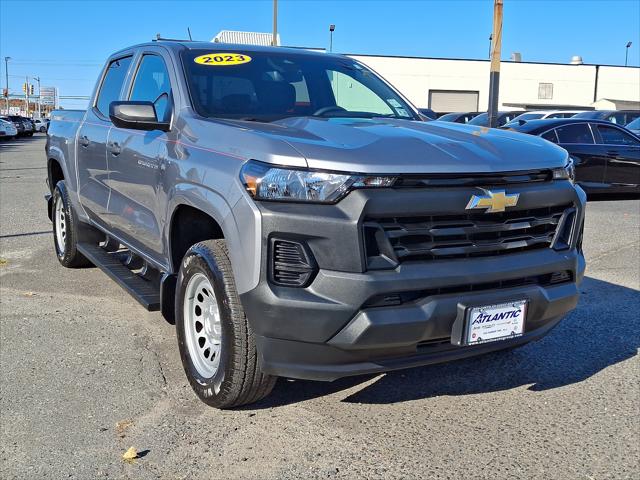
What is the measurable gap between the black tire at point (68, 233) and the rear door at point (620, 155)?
9.06 meters

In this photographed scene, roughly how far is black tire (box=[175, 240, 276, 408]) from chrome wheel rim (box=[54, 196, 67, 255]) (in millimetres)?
3599

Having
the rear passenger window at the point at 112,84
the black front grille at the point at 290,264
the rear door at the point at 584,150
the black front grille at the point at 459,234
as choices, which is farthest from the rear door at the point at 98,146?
the rear door at the point at 584,150

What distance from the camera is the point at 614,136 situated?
11930 mm

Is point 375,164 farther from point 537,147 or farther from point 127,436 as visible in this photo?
point 127,436

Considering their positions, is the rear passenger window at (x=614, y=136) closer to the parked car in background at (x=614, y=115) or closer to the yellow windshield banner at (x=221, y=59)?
the parked car in background at (x=614, y=115)

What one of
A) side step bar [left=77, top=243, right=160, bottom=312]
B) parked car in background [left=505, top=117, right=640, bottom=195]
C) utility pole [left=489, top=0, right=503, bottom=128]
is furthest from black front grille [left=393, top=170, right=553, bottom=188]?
utility pole [left=489, top=0, right=503, bottom=128]

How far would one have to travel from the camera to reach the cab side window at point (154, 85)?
4168 mm

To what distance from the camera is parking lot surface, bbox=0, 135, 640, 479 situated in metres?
2.99

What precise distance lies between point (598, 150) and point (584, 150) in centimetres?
28

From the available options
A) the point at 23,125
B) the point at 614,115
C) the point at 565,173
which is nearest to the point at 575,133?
the point at 614,115

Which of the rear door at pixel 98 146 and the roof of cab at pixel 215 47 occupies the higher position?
the roof of cab at pixel 215 47

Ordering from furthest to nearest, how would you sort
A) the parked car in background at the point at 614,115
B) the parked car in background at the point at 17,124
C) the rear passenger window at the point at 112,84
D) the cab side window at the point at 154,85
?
the parked car in background at the point at 17,124
the parked car in background at the point at 614,115
the rear passenger window at the point at 112,84
the cab side window at the point at 154,85

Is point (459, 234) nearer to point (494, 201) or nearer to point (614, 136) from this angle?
point (494, 201)

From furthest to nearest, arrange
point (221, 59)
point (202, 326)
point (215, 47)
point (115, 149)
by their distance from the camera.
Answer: point (115, 149) < point (215, 47) < point (221, 59) < point (202, 326)
